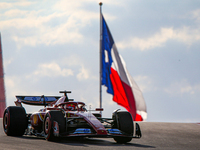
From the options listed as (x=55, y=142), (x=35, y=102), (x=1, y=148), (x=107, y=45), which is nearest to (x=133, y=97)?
(x=107, y=45)

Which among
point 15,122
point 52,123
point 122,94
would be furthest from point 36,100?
point 122,94

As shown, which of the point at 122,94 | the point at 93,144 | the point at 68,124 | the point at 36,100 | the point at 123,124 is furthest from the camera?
the point at 122,94

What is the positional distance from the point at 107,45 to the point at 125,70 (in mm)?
2411

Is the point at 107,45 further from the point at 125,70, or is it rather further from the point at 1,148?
the point at 1,148

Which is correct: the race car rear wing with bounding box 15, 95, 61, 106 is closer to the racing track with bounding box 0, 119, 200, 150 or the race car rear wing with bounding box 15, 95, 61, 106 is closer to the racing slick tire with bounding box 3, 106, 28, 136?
the racing slick tire with bounding box 3, 106, 28, 136

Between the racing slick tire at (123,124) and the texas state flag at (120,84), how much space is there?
1365 cm

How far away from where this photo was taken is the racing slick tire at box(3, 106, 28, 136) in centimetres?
1292

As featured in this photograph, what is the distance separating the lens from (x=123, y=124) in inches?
478

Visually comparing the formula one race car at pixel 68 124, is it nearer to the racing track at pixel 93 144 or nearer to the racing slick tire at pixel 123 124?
the racing slick tire at pixel 123 124

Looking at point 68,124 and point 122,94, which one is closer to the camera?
point 68,124

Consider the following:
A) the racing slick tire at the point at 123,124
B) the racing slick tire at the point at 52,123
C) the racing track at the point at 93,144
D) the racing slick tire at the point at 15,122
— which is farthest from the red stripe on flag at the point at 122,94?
the racing slick tire at the point at 52,123

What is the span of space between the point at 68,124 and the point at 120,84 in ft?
50.7

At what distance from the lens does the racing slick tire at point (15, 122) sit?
12.9 m

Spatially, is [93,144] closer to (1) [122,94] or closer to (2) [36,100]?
(2) [36,100]
